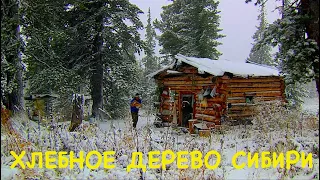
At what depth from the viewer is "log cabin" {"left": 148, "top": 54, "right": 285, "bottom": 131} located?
1232cm

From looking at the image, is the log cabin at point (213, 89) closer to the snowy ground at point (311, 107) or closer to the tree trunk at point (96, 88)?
the snowy ground at point (311, 107)

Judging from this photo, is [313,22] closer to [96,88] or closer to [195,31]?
[96,88]

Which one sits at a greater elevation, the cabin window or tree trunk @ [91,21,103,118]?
tree trunk @ [91,21,103,118]

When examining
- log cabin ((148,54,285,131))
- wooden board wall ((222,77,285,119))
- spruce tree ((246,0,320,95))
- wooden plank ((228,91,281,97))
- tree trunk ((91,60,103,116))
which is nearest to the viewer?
spruce tree ((246,0,320,95))

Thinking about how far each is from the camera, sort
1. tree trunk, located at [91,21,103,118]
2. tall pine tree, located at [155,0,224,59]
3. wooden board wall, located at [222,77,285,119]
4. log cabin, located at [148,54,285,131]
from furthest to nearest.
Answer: tall pine tree, located at [155,0,224,59] → tree trunk, located at [91,21,103,118] → wooden board wall, located at [222,77,285,119] → log cabin, located at [148,54,285,131]

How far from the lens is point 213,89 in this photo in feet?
40.6

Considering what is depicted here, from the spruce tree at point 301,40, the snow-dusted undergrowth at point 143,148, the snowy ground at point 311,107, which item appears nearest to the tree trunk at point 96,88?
the snow-dusted undergrowth at point 143,148

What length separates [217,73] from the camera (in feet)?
37.6

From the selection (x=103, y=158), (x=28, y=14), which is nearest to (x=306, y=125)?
(x=103, y=158)

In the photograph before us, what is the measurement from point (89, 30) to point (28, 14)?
17.8 ft

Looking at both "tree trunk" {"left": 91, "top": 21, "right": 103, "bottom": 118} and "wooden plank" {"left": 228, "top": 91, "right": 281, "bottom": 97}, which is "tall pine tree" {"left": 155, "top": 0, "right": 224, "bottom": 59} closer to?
"tree trunk" {"left": 91, "top": 21, "right": 103, "bottom": 118}

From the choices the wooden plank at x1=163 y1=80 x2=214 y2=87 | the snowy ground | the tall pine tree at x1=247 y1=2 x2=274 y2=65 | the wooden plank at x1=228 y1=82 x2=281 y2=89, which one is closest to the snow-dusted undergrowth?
the snowy ground

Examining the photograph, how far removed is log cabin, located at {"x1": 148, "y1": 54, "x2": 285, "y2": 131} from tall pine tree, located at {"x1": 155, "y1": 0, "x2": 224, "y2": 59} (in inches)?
324

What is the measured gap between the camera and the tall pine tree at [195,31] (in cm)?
2200
